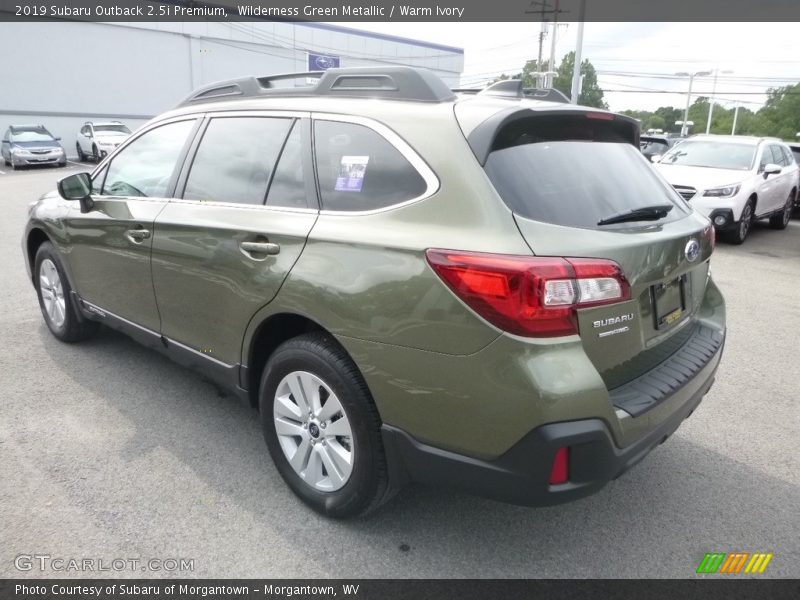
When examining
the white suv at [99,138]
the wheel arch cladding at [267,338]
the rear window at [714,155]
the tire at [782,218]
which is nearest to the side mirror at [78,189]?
the wheel arch cladding at [267,338]

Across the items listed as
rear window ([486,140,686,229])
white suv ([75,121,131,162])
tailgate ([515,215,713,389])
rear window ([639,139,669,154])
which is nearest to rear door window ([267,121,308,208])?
rear window ([486,140,686,229])

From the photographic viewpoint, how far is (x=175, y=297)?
333cm

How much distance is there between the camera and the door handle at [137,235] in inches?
137

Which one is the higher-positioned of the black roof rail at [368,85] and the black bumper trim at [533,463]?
the black roof rail at [368,85]

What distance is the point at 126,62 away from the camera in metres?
30.7

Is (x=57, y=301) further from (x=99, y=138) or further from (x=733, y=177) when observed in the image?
(x=99, y=138)

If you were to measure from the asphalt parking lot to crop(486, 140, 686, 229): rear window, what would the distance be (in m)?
1.37

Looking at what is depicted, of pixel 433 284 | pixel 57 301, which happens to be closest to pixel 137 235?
pixel 57 301

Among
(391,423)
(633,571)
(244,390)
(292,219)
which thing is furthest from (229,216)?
(633,571)

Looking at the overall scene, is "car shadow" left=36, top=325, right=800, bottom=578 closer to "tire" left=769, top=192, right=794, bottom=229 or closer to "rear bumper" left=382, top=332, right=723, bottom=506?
"rear bumper" left=382, top=332, right=723, bottom=506

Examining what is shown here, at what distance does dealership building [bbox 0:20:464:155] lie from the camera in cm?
2784

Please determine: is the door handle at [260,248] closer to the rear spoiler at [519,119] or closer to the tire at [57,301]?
the rear spoiler at [519,119]

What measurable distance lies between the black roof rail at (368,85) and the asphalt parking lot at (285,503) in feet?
6.07

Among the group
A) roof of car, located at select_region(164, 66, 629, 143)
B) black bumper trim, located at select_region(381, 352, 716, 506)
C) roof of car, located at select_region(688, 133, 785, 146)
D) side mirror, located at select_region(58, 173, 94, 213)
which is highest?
roof of car, located at select_region(164, 66, 629, 143)
